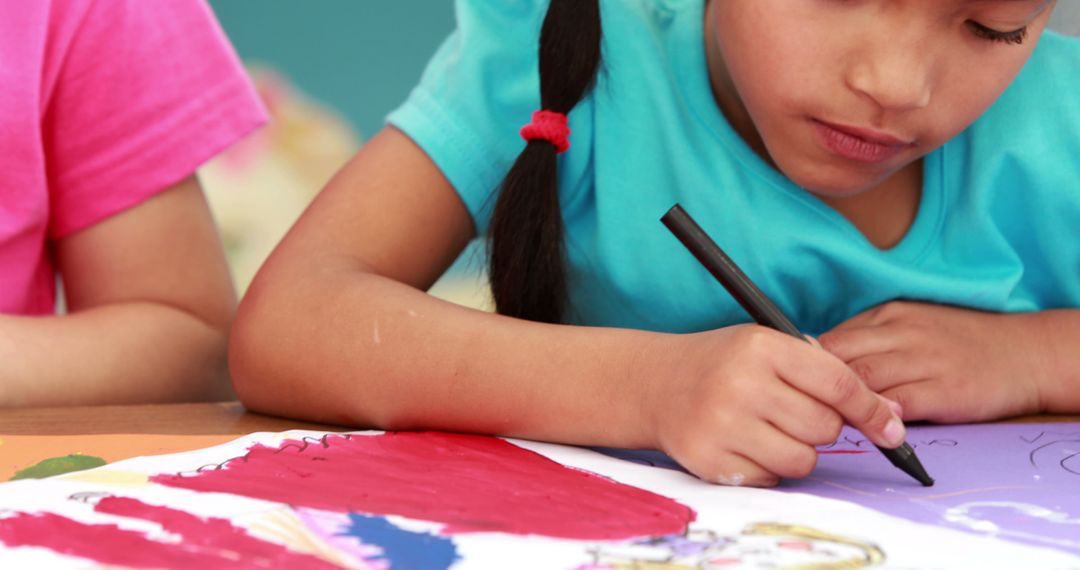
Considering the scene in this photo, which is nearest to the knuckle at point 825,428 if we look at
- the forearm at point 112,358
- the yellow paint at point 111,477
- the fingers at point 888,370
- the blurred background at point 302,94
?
the fingers at point 888,370

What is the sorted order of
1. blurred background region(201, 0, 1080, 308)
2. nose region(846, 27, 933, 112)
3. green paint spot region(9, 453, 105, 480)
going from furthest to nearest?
blurred background region(201, 0, 1080, 308), nose region(846, 27, 933, 112), green paint spot region(9, 453, 105, 480)

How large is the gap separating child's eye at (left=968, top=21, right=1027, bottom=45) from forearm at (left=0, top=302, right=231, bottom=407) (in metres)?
0.47

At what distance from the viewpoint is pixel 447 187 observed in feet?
2.27

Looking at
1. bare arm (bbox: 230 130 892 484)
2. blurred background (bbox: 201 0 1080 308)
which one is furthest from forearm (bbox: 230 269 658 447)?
blurred background (bbox: 201 0 1080 308)

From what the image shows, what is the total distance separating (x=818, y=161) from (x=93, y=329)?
0.40 m

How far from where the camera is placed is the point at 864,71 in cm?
56

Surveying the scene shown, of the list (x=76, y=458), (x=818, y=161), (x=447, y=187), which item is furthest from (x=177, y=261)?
(x=818, y=161)

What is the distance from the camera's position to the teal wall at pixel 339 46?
1453 mm

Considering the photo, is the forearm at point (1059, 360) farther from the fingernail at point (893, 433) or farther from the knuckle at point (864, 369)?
the fingernail at point (893, 433)

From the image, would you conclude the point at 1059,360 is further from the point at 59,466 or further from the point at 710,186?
the point at 59,466

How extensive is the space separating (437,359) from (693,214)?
0.67 ft

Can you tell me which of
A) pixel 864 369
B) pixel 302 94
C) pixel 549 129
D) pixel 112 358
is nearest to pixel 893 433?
pixel 864 369

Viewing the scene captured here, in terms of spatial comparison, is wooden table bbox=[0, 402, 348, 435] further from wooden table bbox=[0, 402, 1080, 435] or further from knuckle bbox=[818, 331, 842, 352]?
knuckle bbox=[818, 331, 842, 352]

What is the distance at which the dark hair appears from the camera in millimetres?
647
